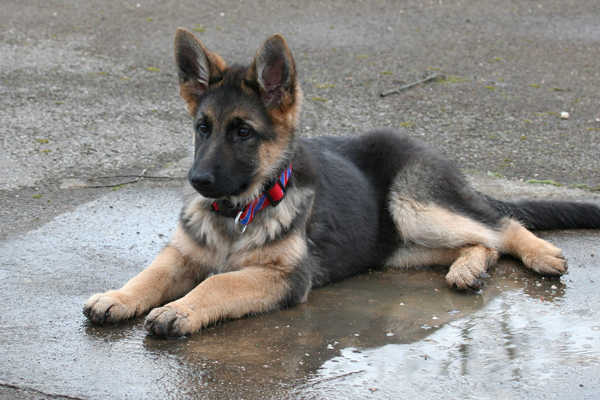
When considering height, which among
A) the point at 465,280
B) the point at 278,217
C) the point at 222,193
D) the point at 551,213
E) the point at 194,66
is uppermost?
the point at 194,66

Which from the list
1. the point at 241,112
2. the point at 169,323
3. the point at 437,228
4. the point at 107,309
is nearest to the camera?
the point at 169,323

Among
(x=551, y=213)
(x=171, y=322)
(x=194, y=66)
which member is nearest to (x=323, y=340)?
(x=171, y=322)

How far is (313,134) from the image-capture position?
794 centimetres

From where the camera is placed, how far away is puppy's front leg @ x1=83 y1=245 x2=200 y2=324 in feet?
12.8

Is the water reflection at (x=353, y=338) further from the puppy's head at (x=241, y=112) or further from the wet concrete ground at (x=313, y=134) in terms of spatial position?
the puppy's head at (x=241, y=112)

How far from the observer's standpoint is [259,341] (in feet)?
12.5

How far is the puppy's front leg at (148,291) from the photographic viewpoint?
3916 millimetres

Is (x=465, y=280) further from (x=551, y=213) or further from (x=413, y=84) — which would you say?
(x=413, y=84)

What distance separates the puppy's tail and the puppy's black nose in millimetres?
2813

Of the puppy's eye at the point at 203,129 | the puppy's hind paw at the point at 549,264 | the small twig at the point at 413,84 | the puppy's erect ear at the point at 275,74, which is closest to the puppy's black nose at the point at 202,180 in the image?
the puppy's eye at the point at 203,129

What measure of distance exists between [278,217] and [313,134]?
11.5ft

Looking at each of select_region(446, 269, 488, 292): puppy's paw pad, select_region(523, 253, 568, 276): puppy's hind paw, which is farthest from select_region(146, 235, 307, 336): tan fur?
select_region(523, 253, 568, 276): puppy's hind paw

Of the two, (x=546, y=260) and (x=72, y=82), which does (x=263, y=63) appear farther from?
(x=72, y=82)

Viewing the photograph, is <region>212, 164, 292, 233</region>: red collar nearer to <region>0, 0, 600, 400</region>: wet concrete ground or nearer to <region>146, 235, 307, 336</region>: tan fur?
<region>146, 235, 307, 336</region>: tan fur
